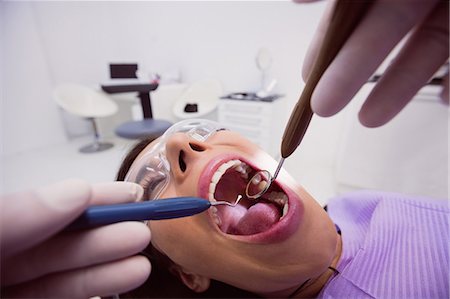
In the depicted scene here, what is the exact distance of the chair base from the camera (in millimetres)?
3023

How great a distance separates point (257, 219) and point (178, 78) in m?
2.83

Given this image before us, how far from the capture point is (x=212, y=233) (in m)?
0.54

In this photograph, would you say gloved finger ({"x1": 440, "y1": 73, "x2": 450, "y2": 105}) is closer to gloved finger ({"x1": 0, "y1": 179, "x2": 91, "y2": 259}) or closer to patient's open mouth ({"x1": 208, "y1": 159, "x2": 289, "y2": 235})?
patient's open mouth ({"x1": 208, "y1": 159, "x2": 289, "y2": 235})

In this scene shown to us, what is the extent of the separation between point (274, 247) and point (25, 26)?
3.68 m

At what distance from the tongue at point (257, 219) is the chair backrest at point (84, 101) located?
267 cm

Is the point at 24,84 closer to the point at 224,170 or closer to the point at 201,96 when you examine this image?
the point at 201,96

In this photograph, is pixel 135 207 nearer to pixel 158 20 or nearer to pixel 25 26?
pixel 158 20

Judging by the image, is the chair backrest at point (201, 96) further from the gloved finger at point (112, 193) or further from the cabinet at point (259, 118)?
the gloved finger at point (112, 193)

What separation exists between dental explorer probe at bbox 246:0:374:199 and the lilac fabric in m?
0.40

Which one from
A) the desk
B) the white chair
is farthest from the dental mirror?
the white chair

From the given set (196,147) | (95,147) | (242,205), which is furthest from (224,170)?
(95,147)

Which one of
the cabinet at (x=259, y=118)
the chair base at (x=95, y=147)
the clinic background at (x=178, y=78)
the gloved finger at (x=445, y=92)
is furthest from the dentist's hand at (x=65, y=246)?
the chair base at (x=95, y=147)

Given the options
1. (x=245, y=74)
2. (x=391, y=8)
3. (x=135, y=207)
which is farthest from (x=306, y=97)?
(x=245, y=74)

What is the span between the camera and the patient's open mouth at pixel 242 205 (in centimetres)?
65
